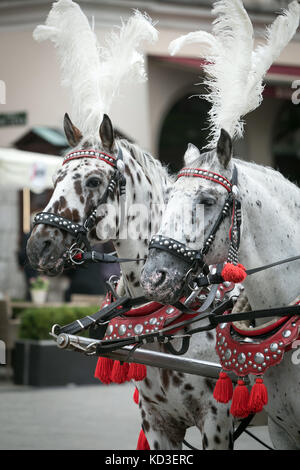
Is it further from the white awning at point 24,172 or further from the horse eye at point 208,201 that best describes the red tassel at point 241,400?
the white awning at point 24,172

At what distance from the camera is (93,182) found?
369 centimetres

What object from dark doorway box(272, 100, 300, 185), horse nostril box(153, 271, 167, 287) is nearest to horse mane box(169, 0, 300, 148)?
horse nostril box(153, 271, 167, 287)

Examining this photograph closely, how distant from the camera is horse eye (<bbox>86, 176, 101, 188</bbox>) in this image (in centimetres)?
368

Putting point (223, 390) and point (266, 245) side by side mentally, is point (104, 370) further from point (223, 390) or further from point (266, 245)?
point (266, 245)

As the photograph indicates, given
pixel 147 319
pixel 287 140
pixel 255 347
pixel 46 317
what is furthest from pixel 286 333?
pixel 287 140

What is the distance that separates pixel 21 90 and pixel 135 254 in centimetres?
851

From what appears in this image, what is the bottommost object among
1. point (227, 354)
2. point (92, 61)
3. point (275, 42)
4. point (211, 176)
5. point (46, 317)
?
point (46, 317)

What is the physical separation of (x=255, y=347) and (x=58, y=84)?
8.98 metres

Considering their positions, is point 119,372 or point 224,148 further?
point 119,372

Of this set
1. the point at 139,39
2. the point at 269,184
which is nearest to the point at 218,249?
the point at 269,184

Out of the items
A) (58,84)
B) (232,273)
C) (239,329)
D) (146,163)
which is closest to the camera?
(232,273)

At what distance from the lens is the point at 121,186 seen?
3.78m

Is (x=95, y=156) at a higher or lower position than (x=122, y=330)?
higher
